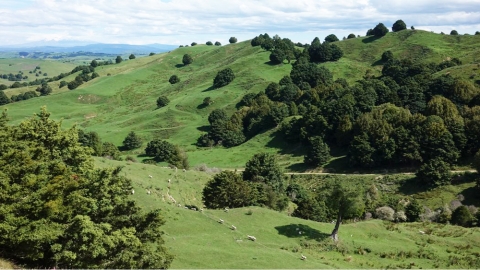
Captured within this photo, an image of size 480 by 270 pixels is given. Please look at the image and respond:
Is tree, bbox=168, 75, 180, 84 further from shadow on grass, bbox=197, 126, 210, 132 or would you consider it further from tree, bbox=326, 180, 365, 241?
tree, bbox=326, 180, 365, 241

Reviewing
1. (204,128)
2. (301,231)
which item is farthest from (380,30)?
(301,231)

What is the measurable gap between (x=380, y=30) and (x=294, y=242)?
149 m

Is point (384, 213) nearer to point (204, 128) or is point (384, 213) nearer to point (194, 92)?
point (204, 128)

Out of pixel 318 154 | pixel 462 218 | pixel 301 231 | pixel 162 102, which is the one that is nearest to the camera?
pixel 301 231

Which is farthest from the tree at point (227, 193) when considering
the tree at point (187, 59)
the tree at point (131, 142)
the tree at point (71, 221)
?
the tree at point (187, 59)

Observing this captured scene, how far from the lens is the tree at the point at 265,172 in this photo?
60600 mm

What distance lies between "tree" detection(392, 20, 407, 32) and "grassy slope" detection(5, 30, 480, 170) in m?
6.16

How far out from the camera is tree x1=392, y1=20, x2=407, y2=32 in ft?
544

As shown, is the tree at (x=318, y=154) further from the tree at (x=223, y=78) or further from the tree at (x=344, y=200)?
the tree at (x=223, y=78)

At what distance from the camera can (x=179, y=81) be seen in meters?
164

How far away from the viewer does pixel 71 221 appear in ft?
73.8

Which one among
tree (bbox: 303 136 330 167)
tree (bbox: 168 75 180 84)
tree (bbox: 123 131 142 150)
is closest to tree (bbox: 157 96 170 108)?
tree (bbox: 168 75 180 84)

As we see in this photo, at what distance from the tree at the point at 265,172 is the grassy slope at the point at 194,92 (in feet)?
81.2

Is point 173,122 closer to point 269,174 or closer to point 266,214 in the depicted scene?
point 269,174
